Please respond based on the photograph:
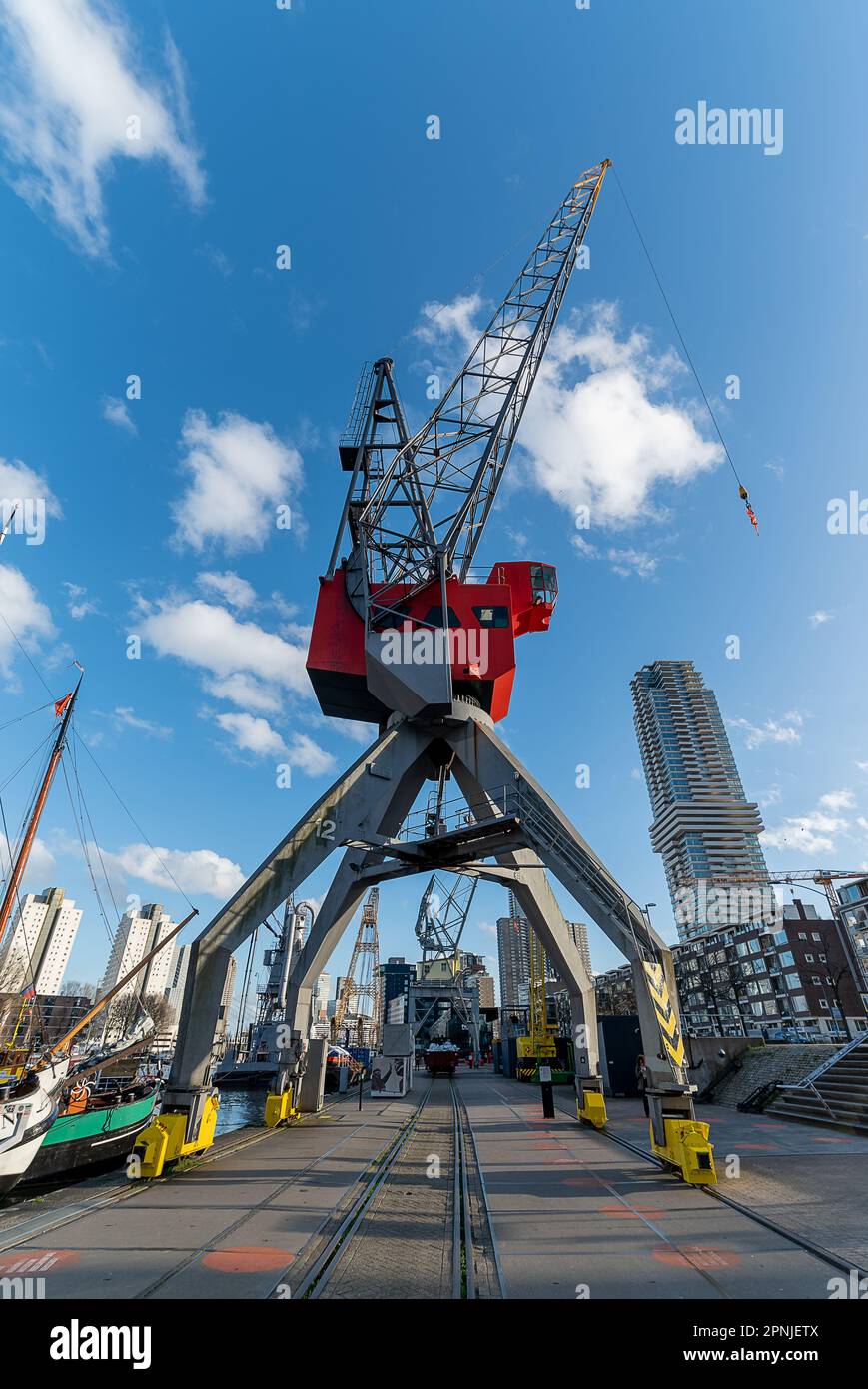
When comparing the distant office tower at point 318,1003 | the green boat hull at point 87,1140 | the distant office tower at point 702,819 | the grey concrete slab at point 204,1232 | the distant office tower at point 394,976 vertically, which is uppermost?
the distant office tower at point 702,819

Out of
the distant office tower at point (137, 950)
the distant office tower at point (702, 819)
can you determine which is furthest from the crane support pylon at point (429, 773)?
the distant office tower at point (702, 819)

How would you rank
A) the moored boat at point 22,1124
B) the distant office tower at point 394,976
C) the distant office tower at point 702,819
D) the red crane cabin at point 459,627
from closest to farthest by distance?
the moored boat at point 22,1124 < the red crane cabin at point 459,627 < the distant office tower at point 394,976 < the distant office tower at point 702,819

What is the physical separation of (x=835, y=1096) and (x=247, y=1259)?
69.1 feet

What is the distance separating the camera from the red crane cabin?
2183cm

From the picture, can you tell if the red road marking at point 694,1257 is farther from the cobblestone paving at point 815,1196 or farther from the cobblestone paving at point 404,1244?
the cobblestone paving at point 404,1244

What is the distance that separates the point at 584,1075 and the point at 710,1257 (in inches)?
487

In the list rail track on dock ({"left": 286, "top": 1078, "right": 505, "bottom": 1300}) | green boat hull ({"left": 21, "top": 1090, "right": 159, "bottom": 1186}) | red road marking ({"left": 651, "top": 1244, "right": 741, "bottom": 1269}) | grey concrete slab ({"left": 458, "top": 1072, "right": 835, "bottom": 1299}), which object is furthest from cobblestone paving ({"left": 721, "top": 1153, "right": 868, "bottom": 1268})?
A: green boat hull ({"left": 21, "top": 1090, "right": 159, "bottom": 1186})

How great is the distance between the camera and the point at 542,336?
29.0 meters

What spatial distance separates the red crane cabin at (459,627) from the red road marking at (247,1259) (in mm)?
→ 15821

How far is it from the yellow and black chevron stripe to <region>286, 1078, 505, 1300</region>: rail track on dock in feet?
15.9

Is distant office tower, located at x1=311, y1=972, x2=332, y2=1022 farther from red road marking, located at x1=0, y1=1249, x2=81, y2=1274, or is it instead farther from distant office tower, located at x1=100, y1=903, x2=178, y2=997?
distant office tower, located at x1=100, y1=903, x2=178, y2=997

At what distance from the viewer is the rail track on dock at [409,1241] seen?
6.23 metres
